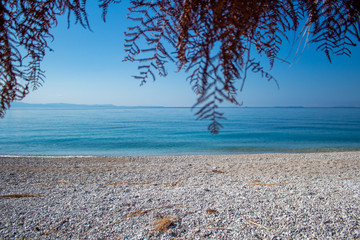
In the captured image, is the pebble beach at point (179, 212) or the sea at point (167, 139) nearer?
A: the pebble beach at point (179, 212)

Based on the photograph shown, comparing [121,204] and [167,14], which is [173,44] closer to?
[167,14]

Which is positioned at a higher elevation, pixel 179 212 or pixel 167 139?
pixel 179 212

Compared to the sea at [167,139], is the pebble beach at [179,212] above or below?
above

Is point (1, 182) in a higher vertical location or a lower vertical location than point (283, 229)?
lower

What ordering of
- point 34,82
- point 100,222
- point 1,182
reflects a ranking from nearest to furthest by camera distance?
point 34,82, point 100,222, point 1,182

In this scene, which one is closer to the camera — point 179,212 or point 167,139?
point 179,212

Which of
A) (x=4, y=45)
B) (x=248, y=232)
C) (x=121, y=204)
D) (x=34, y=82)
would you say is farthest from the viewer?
(x=121, y=204)

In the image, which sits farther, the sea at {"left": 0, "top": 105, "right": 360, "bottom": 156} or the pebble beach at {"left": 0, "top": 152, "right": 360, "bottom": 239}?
the sea at {"left": 0, "top": 105, "right": 360, "bottom": 156}

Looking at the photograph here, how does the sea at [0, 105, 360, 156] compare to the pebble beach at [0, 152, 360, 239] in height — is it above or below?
below

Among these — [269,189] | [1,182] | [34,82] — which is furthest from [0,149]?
[34,82]

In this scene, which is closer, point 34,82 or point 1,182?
point 34,82

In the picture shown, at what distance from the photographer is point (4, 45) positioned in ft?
2.02

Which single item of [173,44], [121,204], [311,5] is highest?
[311,5]

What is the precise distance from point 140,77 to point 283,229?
385 centimetres
